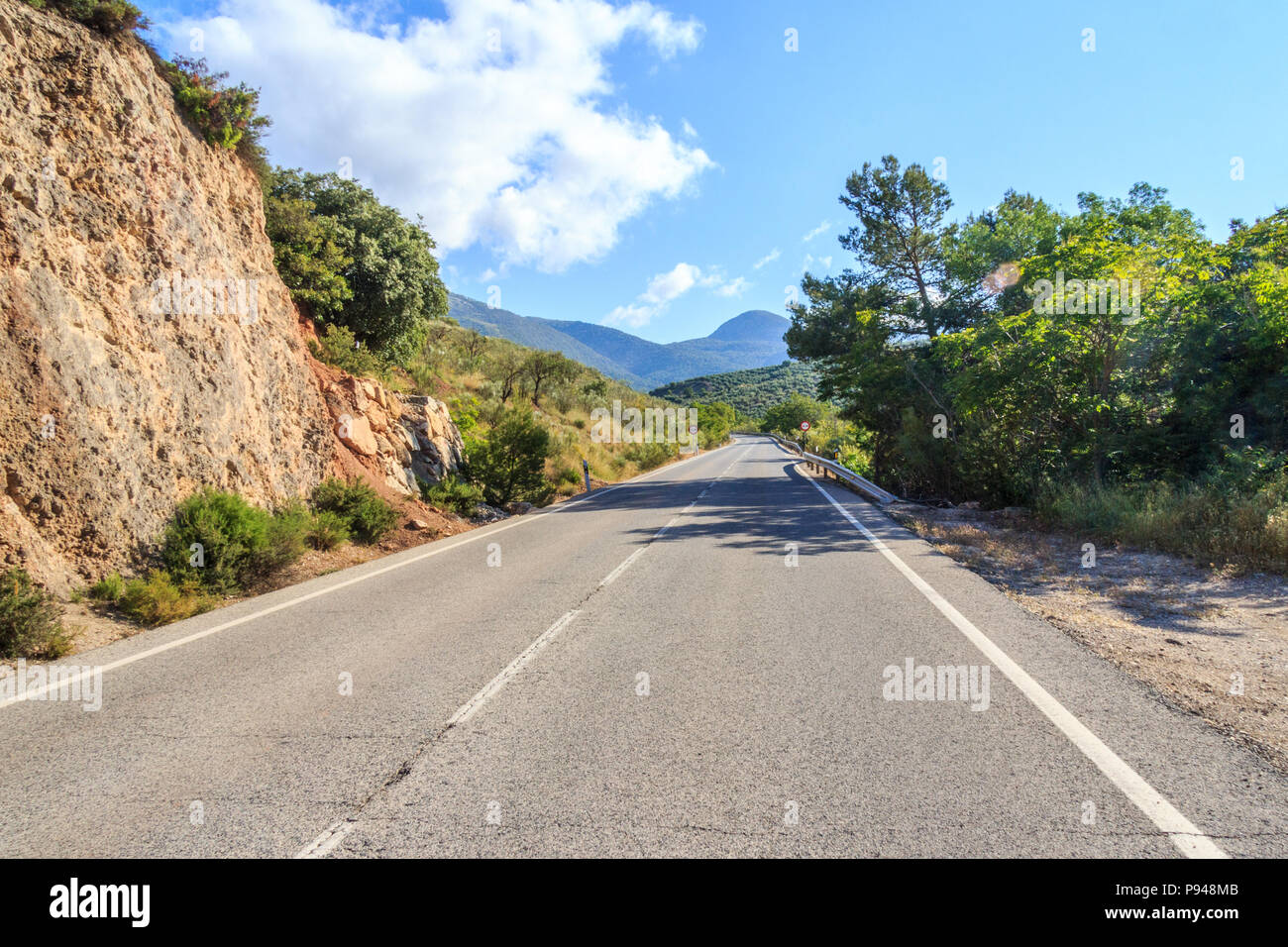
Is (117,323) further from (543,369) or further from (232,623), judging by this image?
(543,369)

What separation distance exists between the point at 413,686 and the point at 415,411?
41.4 ft

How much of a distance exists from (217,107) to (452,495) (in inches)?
328

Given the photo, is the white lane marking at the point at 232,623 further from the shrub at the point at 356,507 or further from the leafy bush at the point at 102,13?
the leafy bush at the point at 102,13

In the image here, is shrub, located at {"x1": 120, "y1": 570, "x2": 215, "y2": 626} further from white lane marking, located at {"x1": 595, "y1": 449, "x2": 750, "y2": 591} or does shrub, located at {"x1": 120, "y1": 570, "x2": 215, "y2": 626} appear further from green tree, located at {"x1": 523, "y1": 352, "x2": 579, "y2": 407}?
green tree, located at {"x1": 523, "y1": 352, "x2": 579, "y2": 407}

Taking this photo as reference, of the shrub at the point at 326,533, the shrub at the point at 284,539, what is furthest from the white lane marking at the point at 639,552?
the shrub at the point at 326,533

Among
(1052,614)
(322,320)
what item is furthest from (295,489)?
(1052,614)

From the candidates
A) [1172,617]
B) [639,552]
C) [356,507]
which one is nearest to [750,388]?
[356,507]

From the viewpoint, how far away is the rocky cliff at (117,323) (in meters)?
7.01

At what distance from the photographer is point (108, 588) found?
6.96m

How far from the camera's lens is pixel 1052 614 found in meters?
6.19

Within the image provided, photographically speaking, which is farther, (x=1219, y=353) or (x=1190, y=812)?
(x=1219, y=353)

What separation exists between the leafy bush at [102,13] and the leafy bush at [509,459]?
10.2 meters
